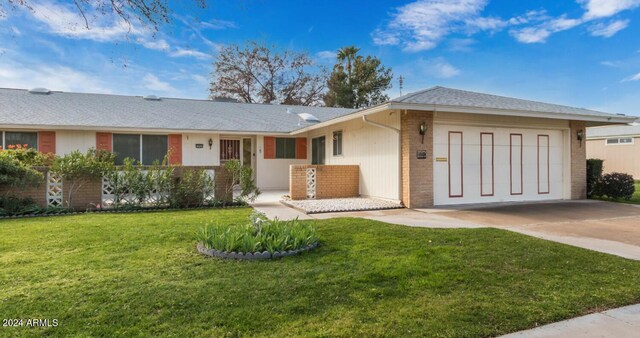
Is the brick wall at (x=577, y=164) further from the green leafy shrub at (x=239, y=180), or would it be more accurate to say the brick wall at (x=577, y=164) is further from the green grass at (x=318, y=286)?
the green leafy shrub at (x=239, y=180)

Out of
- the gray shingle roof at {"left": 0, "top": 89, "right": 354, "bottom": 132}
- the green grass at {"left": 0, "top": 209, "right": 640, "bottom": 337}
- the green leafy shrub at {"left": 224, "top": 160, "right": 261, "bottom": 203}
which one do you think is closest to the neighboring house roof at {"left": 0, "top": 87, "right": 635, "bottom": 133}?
the gray shingle roof at {"left": 0, "top": 89, "right": 354, "bottom": 132}

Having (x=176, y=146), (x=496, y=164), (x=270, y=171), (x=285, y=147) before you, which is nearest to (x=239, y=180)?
(x=176, y=146)

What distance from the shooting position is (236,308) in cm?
304

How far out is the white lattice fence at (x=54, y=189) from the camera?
8.88m

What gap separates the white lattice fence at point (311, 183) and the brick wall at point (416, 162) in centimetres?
293

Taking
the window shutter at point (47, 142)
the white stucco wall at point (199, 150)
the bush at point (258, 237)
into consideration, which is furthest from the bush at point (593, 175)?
the window shutter at point (47, 142)

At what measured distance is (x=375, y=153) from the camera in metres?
10.9

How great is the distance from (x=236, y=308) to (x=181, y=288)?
29.7 inches

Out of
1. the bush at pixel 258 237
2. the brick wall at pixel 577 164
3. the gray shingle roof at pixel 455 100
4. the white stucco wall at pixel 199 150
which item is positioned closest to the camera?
the bush at pixel 258 237

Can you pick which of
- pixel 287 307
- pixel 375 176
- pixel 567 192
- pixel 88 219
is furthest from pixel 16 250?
pixel 567 192

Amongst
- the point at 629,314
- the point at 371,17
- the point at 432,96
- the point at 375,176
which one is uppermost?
the point at 371,17

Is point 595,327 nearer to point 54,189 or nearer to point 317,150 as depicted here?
point 54,189

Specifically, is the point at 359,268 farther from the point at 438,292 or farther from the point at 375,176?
the point at 375,176

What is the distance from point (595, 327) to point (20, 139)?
15520 millimetres
